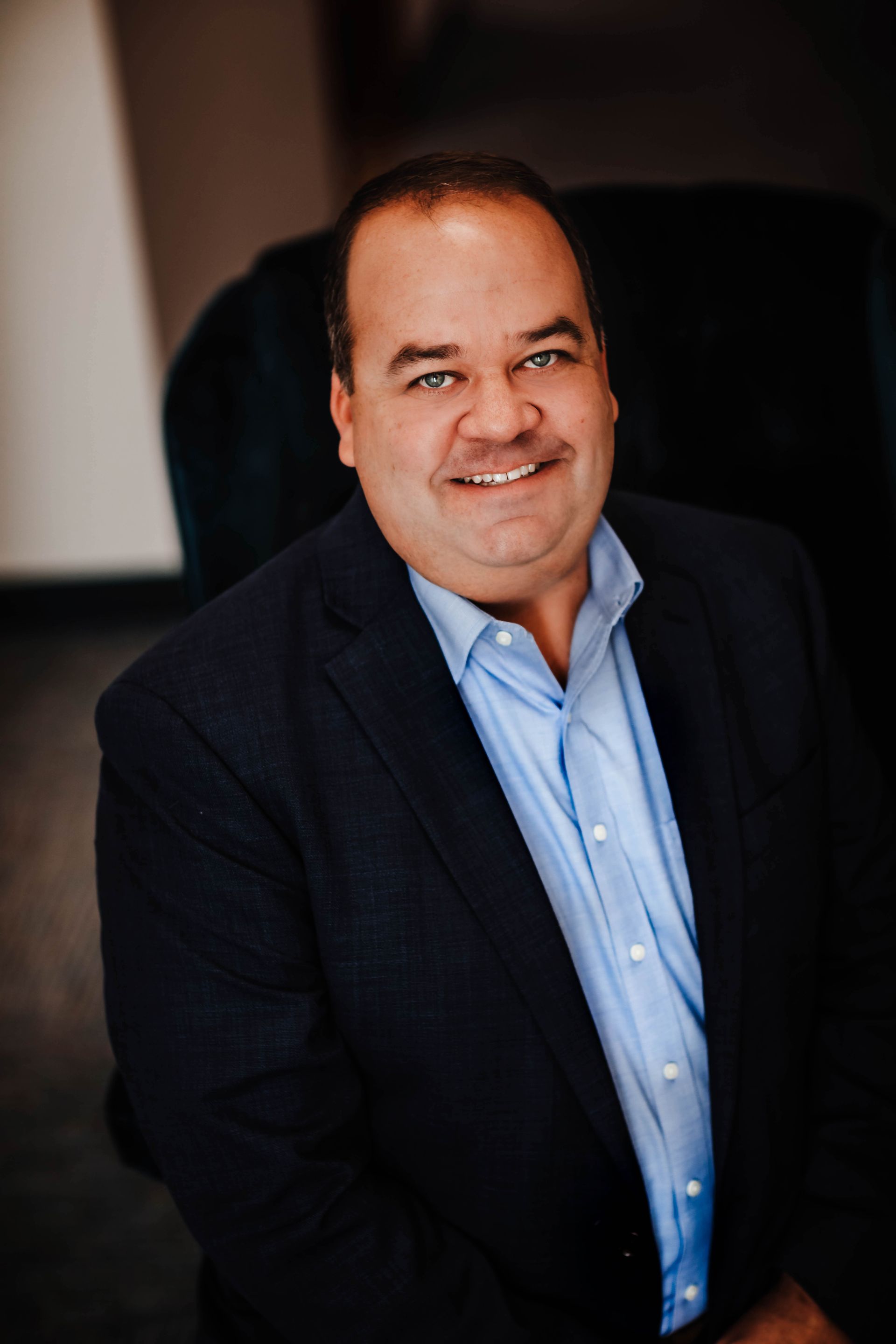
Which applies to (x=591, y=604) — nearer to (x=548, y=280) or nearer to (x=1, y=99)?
(x=548, y=280)

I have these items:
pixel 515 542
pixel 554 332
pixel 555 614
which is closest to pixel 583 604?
pixel 555 614

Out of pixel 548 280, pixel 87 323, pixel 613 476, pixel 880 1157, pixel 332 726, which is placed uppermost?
pixel 87 323

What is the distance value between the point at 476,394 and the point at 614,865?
18.3 inches

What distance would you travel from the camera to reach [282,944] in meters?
0.82

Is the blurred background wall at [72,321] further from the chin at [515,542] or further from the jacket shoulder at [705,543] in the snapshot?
the chin at [515,542]

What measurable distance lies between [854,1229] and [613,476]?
97cm

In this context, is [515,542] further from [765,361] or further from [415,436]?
[765,361]

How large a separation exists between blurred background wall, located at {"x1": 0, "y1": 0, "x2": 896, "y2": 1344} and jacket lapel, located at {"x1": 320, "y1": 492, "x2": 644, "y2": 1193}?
1307 mm

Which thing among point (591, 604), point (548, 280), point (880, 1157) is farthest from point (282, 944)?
point (880, 1157)

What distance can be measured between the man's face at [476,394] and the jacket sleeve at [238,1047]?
294mm

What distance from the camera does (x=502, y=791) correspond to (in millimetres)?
857

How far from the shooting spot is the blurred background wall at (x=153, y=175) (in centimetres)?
226

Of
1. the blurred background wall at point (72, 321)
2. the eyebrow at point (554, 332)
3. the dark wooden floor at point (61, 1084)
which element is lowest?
the dark wooden floor at point (61, 1084)

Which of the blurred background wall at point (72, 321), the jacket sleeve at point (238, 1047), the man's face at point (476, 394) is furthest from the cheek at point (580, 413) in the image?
the blurred background wall at point (72, 321)
